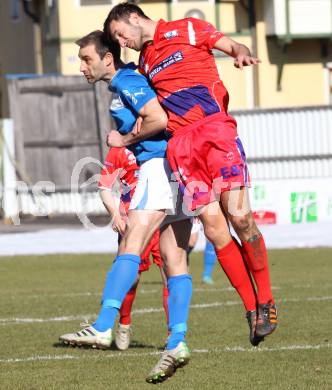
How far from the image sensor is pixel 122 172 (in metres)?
10.6

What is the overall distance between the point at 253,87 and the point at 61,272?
1898 centimetres

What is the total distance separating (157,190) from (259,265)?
0.79 meters

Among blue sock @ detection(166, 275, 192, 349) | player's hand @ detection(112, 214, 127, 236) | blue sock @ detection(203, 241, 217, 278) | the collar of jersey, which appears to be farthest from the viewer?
blue sock @ detection(203, 241, 217, 278)

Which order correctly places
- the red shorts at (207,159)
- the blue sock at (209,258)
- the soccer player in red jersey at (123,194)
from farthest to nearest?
the blue sock at (209,258) → the soccer player in red jersey at (123,194) → the red shorts at (207,159)

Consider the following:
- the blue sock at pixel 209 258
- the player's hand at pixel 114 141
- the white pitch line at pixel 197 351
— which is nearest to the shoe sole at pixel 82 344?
the white pitch line at pixel 197 351

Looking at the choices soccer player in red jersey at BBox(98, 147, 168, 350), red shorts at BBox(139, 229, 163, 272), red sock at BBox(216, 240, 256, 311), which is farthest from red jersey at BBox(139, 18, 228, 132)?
red shorts at BBox(139, 229, 163, 272)

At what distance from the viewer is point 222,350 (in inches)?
377

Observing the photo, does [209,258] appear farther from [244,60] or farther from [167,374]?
[167,374]

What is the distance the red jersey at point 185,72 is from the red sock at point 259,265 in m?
0.85

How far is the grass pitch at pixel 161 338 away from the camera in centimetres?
835

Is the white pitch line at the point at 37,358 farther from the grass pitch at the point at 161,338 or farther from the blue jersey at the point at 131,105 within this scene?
the blue jersey at the point at 131,105

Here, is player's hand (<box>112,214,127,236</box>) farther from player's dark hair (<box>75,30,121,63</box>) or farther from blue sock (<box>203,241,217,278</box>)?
blue sock (<box>203,241,217,278</box>)

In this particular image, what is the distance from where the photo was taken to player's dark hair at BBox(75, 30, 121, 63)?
8914 millimetres

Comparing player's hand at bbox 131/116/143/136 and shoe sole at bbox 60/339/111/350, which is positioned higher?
player's hand at bbox 131/116/143/136
